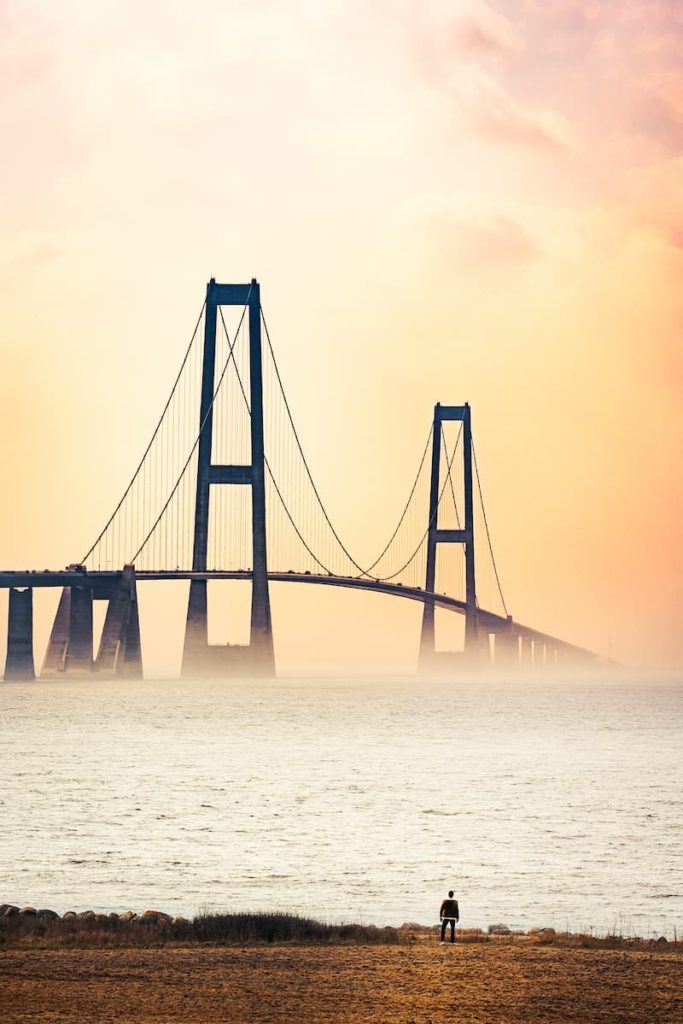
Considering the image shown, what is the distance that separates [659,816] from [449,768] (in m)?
15.3

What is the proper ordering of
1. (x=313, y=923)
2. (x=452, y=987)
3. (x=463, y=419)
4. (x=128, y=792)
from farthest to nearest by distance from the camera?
(x=463, y=419) → (x=128, y=792) → (x=313, y=923) → (x=452, y=987)

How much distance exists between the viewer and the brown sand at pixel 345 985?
460 inches

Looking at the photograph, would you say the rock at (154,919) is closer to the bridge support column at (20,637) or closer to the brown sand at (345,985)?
the brown sand at (345,985)

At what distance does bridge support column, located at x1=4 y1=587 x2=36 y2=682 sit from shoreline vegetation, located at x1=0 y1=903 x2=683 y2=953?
79105 mm

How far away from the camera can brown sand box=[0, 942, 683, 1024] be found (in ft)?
38.3

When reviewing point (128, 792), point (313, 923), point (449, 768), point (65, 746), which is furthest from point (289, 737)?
point (313, 923)

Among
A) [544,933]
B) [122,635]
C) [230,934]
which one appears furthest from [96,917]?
[122,635]

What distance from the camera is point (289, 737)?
2510 inches

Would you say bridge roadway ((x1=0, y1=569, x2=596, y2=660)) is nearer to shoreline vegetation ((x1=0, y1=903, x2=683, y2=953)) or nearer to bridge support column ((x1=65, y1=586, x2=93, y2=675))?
bridge support column ((x1=65, y1=586, x2=93, y2=675))

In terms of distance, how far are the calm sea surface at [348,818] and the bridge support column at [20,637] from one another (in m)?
21.5

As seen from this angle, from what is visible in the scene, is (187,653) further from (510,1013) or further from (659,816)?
(510,1013)

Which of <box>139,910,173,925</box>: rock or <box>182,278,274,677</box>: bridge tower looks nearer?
<box>139,910,173,925</box>: rock

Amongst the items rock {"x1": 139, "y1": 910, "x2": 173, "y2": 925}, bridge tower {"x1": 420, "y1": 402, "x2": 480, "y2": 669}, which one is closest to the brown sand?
rock {"x1": 139, "y1": 910, "x2": 173, "y2": 925}

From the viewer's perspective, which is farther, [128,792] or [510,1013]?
[128,792]
